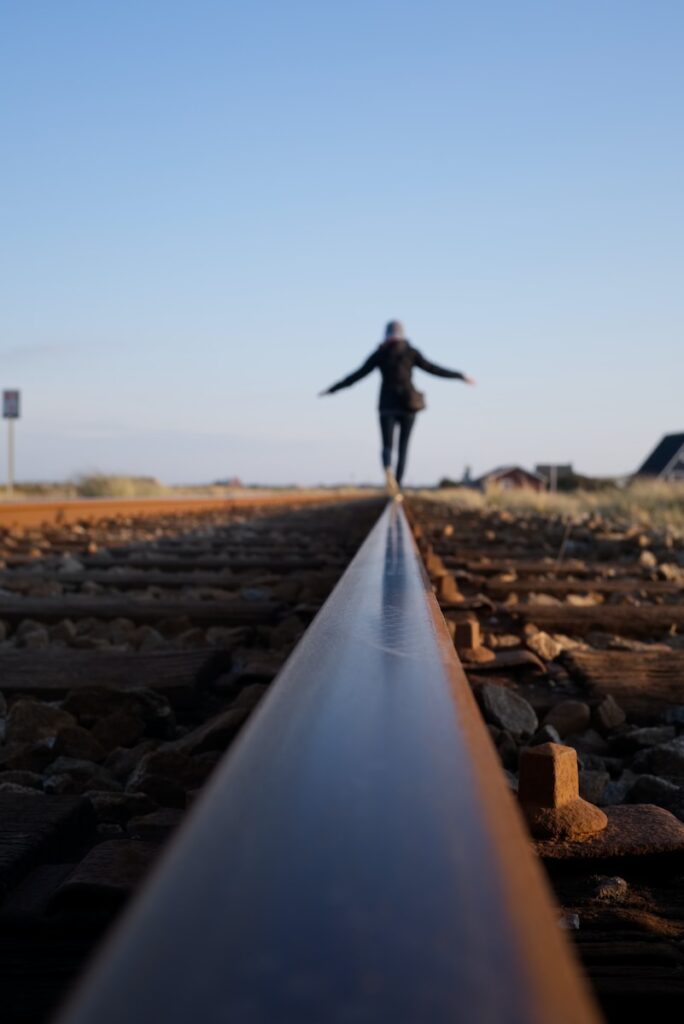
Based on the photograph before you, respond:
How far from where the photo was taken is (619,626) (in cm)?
369

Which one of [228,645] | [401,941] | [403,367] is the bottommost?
[228,645]

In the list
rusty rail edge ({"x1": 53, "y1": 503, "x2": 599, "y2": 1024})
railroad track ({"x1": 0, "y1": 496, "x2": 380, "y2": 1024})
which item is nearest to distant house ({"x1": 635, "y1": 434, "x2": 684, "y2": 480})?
railroad track ({"x1": 0, "y1": 496, "x2": 380, "y2": 1024})

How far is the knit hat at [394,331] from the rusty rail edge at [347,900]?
10188 mm

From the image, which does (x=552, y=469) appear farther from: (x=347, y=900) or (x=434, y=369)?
(x=347, y=900)

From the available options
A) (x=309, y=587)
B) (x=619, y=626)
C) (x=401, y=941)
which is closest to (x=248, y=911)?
(x=401, y=941)

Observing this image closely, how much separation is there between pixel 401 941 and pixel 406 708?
0.43 metres

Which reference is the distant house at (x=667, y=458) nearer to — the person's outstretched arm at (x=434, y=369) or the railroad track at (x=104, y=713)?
the person's outstretched arm at (x=434, y=369)

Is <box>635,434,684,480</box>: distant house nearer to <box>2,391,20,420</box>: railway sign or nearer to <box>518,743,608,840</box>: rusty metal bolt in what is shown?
<box>2,391,20,420</box>: railway sign

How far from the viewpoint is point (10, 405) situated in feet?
81.0

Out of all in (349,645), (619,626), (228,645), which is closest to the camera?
(349,645)

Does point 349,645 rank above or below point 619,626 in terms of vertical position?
above

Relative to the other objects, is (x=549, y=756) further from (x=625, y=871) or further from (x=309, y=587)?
(x=309, y=587)

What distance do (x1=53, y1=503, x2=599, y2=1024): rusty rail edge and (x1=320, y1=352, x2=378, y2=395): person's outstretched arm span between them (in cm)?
957

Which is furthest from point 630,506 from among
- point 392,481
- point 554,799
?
point 554,799
